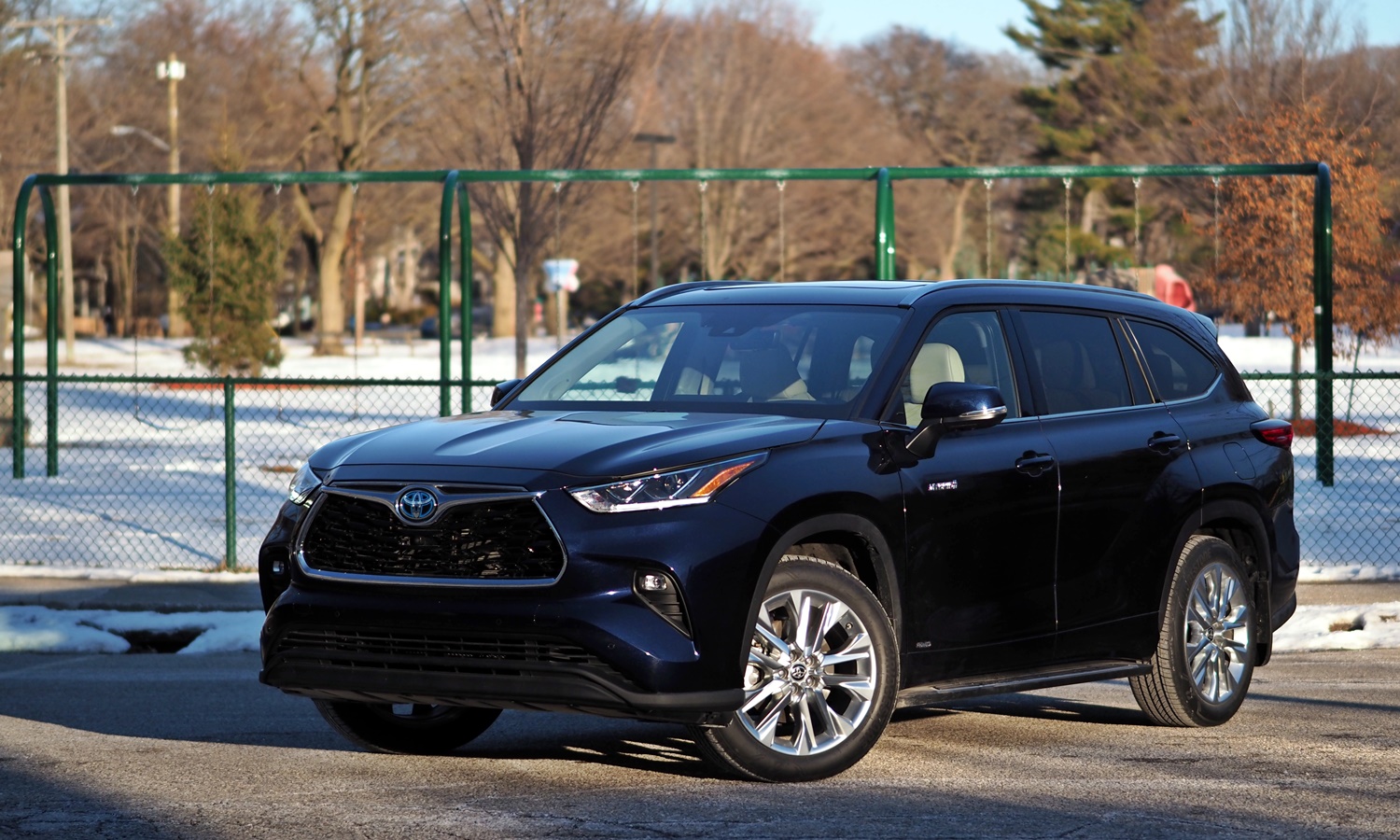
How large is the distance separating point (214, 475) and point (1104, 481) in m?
14.8

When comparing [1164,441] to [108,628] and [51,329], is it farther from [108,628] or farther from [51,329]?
[51,329]

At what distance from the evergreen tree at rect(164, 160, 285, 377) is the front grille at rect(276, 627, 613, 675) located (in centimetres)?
2946

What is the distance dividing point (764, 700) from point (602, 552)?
874 mm

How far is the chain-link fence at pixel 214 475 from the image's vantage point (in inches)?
551

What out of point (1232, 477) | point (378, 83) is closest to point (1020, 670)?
point (1232, 477)

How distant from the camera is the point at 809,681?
6199 millimetres

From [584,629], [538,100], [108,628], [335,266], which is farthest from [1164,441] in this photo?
[335,266]

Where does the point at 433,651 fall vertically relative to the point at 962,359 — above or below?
below

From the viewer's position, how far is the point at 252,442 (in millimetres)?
24078

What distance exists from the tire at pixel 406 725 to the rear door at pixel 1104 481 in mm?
2302

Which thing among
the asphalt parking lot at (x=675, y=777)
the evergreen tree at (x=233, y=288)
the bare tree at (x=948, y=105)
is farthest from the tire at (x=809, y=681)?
the bare tree at (x=948, y=105)

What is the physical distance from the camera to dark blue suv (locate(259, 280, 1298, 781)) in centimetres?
579

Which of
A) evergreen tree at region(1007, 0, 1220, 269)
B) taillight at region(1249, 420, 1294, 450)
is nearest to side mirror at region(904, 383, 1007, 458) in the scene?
taillight at region(1249, 420, 1294, 450)

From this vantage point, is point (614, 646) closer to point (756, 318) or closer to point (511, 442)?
point (511, 442)
